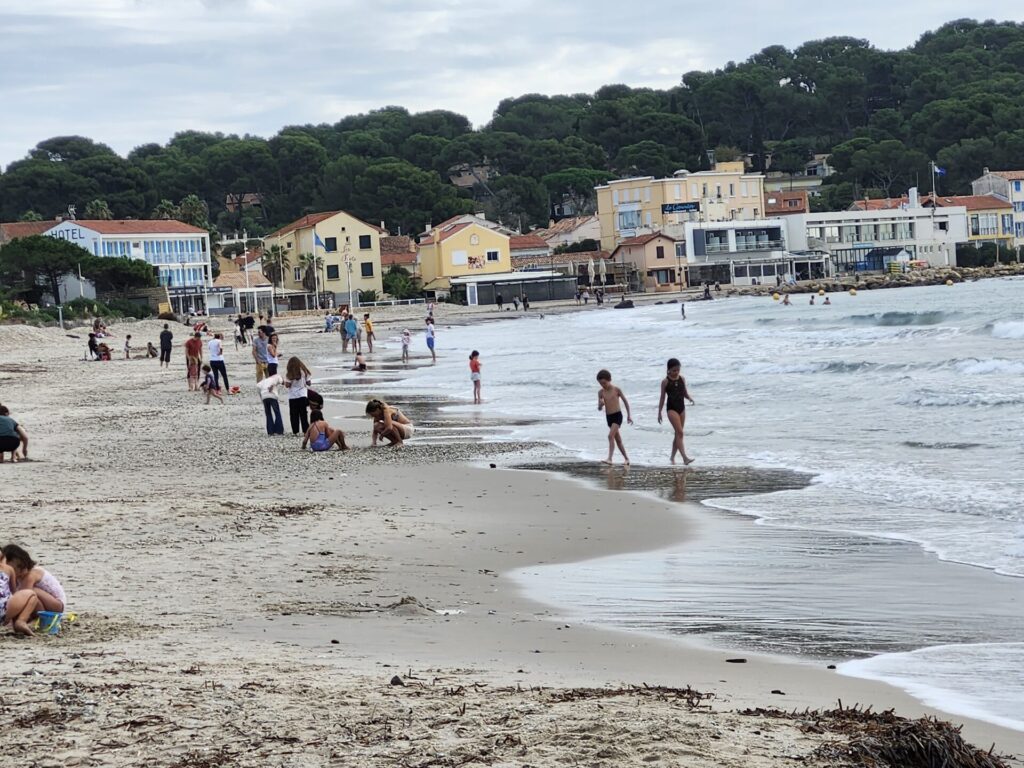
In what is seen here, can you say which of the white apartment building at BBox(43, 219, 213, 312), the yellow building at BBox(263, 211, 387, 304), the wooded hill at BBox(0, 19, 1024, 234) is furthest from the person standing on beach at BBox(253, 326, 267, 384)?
the wooded hill at BBox(0, 19, 1024, 234)

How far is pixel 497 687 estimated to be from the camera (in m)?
5.19

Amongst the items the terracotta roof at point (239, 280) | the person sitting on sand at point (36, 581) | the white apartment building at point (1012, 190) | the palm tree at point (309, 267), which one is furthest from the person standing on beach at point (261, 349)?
the white apartment building at point (1012, 190)

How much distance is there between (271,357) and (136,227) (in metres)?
63.5

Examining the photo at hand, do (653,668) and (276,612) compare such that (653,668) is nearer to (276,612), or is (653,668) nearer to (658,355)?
(276,612)

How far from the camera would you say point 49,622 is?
6297 millimetres

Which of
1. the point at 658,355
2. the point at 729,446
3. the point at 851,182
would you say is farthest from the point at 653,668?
the point at 851,182

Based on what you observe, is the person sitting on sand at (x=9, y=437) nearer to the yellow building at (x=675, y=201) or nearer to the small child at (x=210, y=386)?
the small child at (x=210, y=386)

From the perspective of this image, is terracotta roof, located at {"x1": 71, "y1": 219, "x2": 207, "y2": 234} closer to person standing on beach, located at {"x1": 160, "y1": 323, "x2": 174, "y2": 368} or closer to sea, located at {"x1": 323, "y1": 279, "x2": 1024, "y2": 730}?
person standing on beach, located at {"x1": 160, "y1": 323, "x2": 174, "y2": 368}

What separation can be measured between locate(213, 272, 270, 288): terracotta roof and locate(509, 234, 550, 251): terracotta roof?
1998 cm

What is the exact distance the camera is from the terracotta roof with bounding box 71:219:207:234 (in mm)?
77062

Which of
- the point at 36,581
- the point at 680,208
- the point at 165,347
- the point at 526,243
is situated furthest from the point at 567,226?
the point at 36,581

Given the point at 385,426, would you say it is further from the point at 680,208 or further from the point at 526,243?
the point at 526,243

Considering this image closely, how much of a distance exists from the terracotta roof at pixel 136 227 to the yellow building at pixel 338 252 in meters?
6.06

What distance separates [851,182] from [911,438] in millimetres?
108064
